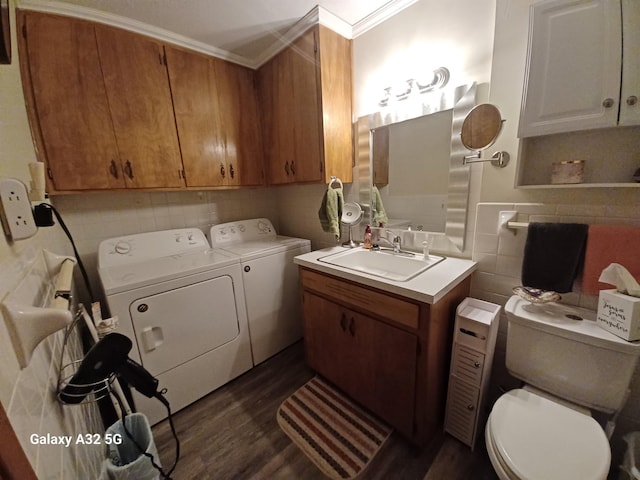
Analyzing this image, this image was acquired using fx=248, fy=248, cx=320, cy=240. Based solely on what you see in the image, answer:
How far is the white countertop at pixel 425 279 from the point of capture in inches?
44.9

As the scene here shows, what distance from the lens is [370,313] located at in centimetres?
138

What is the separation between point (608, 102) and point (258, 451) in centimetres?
232

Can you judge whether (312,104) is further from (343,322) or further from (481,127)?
(343,322)

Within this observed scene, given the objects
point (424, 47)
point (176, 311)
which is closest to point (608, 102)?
point (424, 47)

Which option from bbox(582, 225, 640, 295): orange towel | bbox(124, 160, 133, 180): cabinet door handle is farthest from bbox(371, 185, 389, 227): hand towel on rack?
bbox(124, 160, 133, 180): cabinet door handle

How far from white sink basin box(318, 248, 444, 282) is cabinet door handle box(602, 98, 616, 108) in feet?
3.10

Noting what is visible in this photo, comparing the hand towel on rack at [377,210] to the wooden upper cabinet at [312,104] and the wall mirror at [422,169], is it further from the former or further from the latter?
the wooden upper cabinet at [312,104]

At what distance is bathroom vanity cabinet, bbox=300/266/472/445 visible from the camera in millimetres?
1222

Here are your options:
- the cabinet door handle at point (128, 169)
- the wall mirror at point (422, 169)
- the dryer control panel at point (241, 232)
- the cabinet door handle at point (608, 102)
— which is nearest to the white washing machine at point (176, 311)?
the dryer control panel at point (241, 232)

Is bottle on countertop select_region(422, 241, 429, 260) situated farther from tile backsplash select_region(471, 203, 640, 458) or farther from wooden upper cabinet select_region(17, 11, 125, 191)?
wooden upper cabinet select_region(17, 11, 125, 191)

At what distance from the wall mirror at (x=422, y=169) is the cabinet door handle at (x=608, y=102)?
519 millimetres

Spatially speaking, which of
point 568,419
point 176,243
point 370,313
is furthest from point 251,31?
point 568,419

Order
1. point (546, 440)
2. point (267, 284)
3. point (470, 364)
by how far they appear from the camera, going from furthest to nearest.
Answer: point (267, 284)
point (470, 364)
point (546, 440)

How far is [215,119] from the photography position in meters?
2.01
